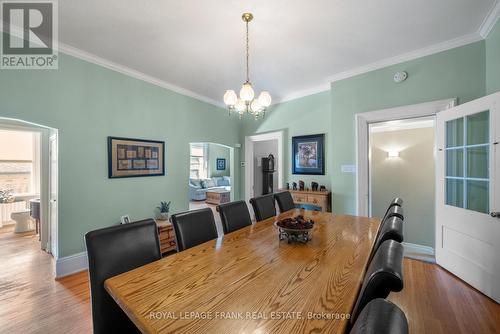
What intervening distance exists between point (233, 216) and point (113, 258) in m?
1.04

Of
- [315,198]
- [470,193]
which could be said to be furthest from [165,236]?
[470,193]

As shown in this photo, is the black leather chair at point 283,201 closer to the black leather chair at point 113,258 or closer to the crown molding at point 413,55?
the black leather chair at point 113,258

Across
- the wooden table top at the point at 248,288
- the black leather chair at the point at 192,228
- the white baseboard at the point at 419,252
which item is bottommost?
the white baseboard at the point at 419,252

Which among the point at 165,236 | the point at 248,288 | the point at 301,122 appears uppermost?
the point at 301,122

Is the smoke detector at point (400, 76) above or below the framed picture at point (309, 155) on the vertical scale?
above

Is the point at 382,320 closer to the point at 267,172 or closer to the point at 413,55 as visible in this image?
the point at 413,55

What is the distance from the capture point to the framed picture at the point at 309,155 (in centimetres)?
383

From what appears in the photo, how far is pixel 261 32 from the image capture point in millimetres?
2230

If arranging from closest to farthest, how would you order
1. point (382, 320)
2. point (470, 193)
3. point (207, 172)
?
1. point (382, 320)
2. point (470, 193)
3. point (207, 172)

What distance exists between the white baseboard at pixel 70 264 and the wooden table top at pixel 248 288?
2.20 m

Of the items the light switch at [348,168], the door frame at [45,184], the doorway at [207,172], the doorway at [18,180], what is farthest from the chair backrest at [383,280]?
the doorway at [207,172]

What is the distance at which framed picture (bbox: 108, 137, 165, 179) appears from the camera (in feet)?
9.71

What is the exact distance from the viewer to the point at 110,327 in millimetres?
1144

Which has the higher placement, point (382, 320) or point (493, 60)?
point (493, 60)
